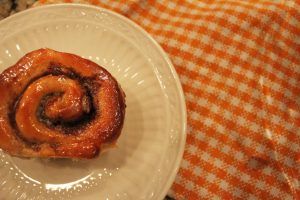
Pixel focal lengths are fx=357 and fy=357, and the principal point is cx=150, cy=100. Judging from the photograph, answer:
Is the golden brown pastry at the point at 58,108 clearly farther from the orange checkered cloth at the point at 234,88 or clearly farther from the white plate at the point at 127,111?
the orange checkered cloth at the point at 234,88

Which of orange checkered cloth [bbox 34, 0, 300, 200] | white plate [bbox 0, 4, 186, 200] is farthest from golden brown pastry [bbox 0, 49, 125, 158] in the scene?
orange checkered cloth [bbox 34, 0, 300, 200]

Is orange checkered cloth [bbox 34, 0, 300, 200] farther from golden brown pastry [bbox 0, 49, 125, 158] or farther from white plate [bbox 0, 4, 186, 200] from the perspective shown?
golden brown pastry [bbox 0, 49, 125, 158]

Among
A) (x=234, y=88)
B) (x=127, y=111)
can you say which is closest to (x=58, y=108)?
(x=127, y=111)

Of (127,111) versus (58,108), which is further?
(127,111)

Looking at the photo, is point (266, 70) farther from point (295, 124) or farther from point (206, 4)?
point (206, 4)

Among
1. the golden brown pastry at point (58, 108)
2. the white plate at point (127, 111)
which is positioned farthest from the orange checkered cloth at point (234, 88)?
the golden brown pastry at point (58, 108)

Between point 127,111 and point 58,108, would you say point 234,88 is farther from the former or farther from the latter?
point 58,108
